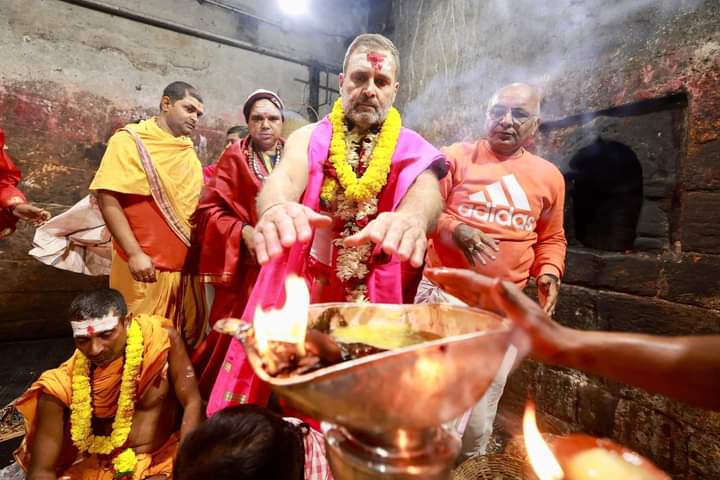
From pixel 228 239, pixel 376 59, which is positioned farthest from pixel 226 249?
pixel 376 59

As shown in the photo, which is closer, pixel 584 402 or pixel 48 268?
pixel 584 402

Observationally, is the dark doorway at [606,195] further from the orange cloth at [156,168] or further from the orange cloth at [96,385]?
the orange cloth at [96,385]

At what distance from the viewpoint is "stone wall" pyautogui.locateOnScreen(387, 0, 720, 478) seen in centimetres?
256

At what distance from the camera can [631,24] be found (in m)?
2.91

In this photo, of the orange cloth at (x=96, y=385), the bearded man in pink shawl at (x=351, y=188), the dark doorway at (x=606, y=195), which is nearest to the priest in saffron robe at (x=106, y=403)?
the orange cloth at (x=96, y=385)

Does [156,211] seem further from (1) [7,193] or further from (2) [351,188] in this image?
(2) [351,188]

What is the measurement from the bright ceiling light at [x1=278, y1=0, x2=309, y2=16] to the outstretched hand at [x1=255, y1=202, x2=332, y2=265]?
257 inches

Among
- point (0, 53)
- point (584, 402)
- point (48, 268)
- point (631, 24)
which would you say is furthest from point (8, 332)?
point (631, 24)

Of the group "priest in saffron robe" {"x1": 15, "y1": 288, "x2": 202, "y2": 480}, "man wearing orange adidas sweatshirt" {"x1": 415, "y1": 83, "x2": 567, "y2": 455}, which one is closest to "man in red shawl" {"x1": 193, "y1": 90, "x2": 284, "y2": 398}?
"priest in saffron robe" {"x1": 15, "y1": 288, "x2": 202, "y2": 480}

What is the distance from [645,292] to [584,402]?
1075 millimetres

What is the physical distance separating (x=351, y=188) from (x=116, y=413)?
1871 millimetres

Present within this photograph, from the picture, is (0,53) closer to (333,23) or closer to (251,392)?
(333,23)

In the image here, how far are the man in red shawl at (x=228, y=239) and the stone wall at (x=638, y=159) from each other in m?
2.70

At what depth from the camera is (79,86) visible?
4766mm
